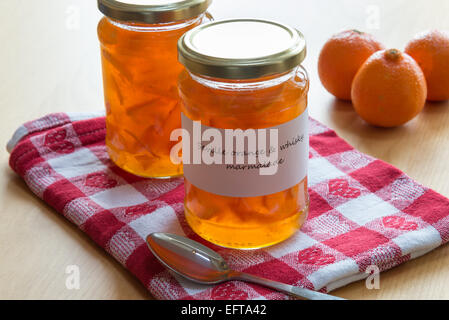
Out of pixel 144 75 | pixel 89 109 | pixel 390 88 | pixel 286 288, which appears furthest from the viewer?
pixel 89 109

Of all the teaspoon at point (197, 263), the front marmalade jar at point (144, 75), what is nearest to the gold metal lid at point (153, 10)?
the front marmalade jar at point (144, 75)

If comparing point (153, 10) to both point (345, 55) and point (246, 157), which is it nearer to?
point (246, 157)

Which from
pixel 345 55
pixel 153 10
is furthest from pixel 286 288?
pixel 345 55

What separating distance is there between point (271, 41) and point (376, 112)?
31 centimetres

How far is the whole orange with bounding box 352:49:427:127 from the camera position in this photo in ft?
3.02

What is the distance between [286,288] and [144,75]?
31 centimetres

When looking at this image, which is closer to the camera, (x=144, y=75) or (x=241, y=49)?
(x=241, y=49)

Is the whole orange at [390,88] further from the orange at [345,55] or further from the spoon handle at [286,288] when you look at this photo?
the spoon handle at [286,288]

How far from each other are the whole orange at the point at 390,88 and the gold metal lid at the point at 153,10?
0.28m

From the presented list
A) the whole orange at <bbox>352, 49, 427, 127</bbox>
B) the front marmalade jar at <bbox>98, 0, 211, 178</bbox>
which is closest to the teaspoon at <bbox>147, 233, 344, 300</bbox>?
the front marmalade jar at <bbox>98, 0, 211, 178</bbox>

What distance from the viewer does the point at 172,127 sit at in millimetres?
844

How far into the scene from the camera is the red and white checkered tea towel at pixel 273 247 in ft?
2.29

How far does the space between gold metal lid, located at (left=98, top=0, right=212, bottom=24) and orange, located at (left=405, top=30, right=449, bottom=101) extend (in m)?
0.38

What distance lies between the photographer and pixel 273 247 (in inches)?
29.1
